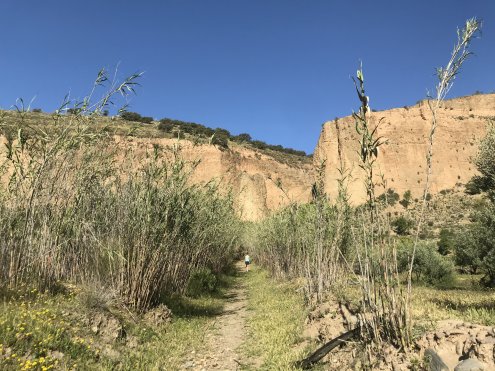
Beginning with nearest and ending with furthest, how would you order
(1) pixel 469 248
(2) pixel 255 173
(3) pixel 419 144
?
Result: (1) pixel 469 248, (3) pixel 419 144, (2) pixel 255 173

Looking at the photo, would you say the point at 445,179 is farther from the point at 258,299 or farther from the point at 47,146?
the point at 47,146

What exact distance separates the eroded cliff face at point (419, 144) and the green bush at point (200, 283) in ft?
131

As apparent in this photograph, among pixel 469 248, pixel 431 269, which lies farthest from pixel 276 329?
pixel 431 269

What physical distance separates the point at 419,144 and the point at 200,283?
48.9m

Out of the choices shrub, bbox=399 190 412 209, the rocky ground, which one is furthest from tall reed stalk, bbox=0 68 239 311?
shrub, bbox=399 190 412 209

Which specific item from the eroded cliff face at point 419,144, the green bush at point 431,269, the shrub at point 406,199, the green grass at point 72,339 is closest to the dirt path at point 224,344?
the green grass at point 72,339

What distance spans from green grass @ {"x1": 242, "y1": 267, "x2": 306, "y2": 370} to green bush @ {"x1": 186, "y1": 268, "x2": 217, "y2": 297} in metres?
1.41

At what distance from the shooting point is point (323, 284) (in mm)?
7801

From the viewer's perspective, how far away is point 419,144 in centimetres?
5231

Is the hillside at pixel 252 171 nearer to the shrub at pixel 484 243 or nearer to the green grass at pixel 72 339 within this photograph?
the shrub at pixel 484 243

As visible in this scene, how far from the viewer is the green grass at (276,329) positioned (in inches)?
214

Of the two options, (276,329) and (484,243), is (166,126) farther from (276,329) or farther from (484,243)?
(276,329)

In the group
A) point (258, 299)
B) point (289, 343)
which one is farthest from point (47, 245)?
point (258, 299)

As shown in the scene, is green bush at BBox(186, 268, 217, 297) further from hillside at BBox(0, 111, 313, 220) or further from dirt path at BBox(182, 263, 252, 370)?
hillside at BBox(0, 111, 313, 220)
